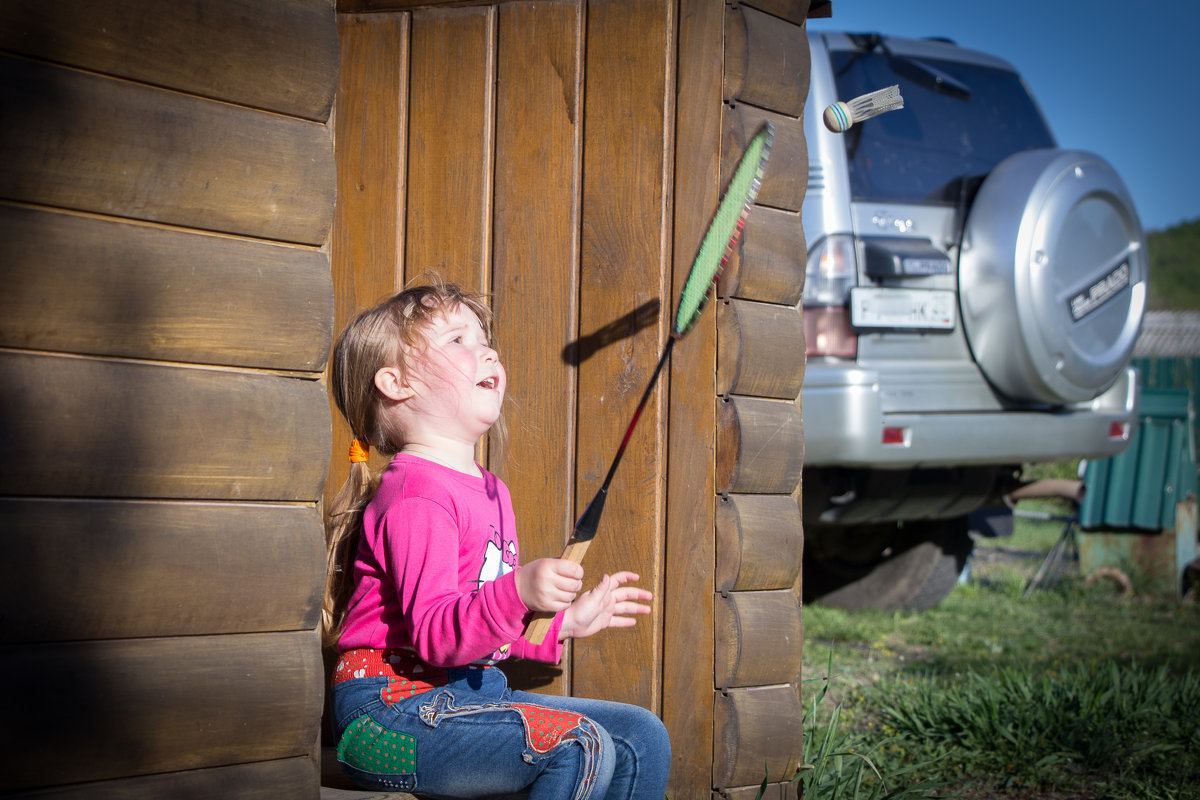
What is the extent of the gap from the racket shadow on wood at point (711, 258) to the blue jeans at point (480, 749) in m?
0.17

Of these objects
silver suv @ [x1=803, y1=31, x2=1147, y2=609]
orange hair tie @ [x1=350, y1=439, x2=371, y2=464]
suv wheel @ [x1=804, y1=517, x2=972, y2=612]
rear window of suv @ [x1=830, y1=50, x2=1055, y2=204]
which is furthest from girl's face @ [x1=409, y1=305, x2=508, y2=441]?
suv wheel @ [x1=804, y1=517, x2=972, y2=612]

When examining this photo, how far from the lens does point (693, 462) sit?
230 cm

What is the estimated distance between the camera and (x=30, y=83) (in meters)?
1.51

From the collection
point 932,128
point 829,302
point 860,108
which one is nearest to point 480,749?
point 860,108

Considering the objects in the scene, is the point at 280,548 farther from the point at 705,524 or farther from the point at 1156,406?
the point at 1156,406

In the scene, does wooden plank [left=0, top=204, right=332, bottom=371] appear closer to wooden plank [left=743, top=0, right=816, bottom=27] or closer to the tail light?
wooden plank [left=743, top=0, right=816, bottom=27]

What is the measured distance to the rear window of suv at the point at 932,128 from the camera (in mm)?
4367

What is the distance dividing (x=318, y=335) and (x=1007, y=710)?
253 cm

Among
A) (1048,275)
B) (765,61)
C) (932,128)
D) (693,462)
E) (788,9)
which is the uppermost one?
(932,128)

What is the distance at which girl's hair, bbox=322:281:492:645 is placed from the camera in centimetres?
208

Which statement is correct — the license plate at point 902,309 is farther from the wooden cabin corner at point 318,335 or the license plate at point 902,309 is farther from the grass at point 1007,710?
the wooden cabin corner at point 318,335

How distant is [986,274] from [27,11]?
3.57m

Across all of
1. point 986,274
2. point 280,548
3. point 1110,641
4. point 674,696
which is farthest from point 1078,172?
point 280,548

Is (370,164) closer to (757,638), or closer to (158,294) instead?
(158,294)
